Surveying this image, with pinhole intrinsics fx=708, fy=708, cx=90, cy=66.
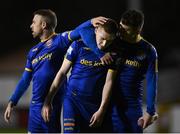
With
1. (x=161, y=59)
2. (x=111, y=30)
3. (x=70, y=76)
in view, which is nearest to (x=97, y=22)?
(x=111, y=30)

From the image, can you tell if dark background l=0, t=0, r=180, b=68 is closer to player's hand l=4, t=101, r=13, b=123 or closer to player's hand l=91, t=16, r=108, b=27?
player's hand l=4, t=101, r=13, b=123

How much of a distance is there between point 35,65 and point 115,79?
983 millimetres

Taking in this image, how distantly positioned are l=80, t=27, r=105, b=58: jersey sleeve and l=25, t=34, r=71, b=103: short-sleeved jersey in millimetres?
449

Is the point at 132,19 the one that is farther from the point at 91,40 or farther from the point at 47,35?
the point at 47,35

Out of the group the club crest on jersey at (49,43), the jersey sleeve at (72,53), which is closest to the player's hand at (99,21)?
the jersey sleeve at (72,53)

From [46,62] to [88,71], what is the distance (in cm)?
64

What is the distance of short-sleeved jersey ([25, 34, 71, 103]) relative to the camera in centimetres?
742

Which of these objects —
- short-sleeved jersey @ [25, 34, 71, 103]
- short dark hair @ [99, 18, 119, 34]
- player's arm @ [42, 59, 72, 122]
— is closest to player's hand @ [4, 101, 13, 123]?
short-sleeved jersey @ [25, 34, 71, 103]

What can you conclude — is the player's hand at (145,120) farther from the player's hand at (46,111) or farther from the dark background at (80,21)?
the dark background at (80,21)

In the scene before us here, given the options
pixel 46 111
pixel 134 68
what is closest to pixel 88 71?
pixel 134 68

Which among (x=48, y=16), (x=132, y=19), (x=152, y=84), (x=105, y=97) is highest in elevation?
(x=48, y=16)

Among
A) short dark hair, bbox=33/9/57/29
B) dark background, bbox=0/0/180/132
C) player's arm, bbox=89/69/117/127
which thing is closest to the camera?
player's arm, bbox=89/69/117/127

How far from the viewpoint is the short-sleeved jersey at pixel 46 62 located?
7418 mm

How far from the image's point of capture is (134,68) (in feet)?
22.9
